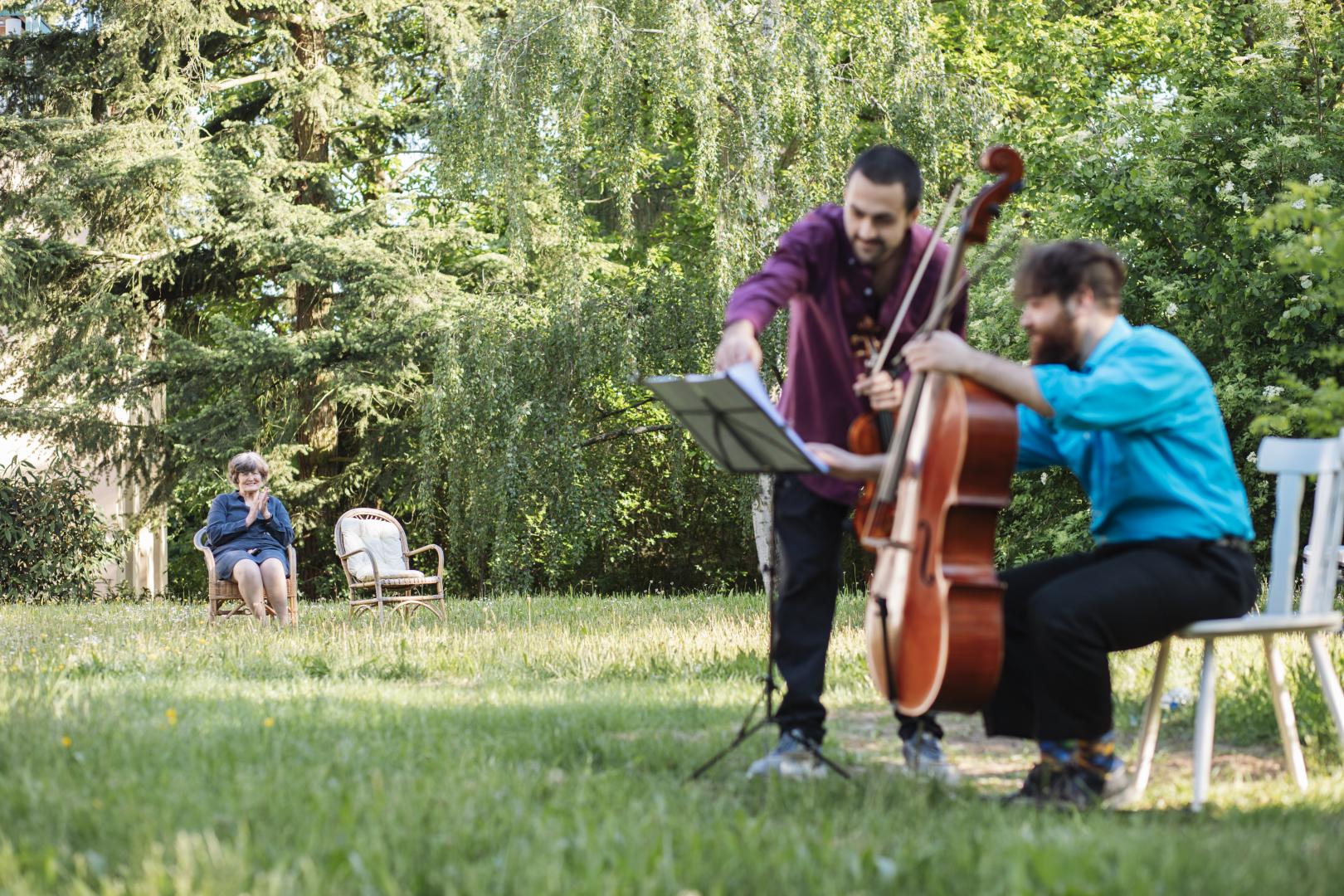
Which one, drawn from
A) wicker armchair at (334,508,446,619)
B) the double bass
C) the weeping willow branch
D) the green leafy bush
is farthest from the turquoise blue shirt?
the green leafy bush

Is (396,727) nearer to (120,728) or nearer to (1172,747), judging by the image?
(120,728)

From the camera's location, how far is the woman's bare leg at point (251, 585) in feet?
30.9

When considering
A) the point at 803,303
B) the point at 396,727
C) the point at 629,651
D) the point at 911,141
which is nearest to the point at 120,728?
the point at 396,727

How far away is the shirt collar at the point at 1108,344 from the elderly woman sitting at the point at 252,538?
696cm

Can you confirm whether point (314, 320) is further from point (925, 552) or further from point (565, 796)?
point (925, 552)

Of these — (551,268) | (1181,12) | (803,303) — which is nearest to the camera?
(803,303)

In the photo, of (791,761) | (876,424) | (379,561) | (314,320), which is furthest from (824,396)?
(314,320)

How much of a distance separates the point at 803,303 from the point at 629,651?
132 inches

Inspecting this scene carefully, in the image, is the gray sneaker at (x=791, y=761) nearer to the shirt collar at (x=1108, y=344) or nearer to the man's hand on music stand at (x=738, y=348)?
the man's hand on music stand at (x=738, y=348)

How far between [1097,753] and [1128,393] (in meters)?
0.94

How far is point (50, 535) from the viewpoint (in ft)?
52.0

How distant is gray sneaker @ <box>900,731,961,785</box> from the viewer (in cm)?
394

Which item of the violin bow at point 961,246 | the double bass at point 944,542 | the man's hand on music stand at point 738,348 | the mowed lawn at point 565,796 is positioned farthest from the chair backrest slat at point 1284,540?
the man's hand on music stand at point 738,348

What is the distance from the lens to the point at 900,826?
3152 mm
